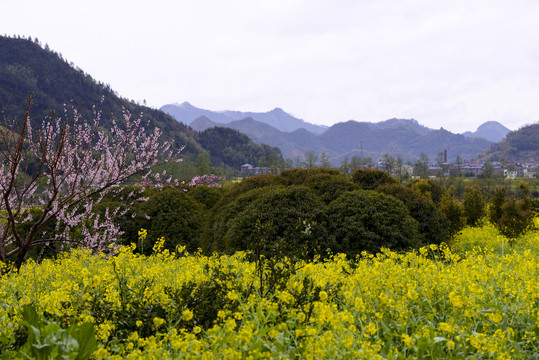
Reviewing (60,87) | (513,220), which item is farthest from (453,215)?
(60,87)

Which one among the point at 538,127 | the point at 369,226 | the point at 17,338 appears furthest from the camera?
the point at 538,127

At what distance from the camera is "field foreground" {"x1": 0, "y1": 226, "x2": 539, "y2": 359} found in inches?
102

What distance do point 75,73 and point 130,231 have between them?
456ft

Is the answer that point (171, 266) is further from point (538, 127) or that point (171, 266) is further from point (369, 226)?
point (538, 127)

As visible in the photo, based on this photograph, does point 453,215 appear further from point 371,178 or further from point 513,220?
point 371,178

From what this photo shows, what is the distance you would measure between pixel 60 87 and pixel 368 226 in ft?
451

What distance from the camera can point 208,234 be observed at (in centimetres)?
838

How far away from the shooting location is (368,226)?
24.3 feet

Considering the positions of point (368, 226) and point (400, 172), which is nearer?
point (368, 226)

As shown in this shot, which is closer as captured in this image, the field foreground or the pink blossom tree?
the field foreground

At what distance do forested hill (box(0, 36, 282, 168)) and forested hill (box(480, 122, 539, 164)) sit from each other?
369 feet

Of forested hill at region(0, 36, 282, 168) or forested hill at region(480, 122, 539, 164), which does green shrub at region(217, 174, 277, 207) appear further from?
forested hill at region(480, 122, 539, 164)

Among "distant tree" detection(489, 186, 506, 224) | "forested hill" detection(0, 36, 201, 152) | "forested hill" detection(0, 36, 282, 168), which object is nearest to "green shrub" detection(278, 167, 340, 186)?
"distant tree" detection(489, 186, 506, 224)

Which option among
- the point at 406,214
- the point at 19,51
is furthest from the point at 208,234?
the point at 19,51
